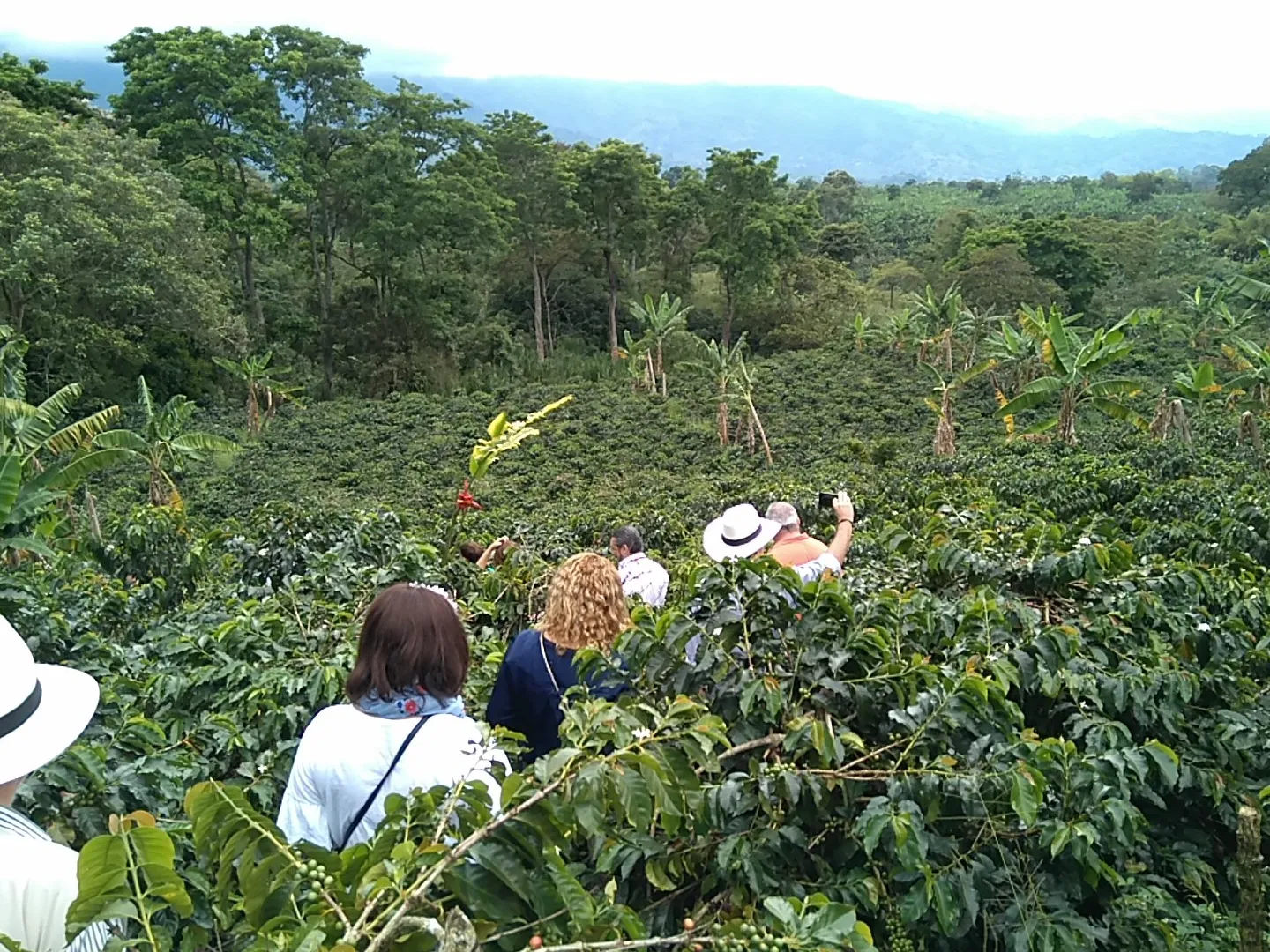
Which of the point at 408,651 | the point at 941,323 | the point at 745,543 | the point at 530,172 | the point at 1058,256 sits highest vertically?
the point at 408,651

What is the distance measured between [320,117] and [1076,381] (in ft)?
70.1

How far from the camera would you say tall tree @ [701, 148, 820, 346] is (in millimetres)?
30844

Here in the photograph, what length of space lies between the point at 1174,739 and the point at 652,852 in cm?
203

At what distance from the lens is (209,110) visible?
25078 millimetres

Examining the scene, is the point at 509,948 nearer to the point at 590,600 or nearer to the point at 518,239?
the point at 590,600

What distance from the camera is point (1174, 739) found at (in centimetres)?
321

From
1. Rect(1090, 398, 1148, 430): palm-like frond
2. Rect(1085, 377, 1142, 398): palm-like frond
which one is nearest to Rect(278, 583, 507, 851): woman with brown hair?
Rect(1085, 377, 1142, 398): palm-like frond

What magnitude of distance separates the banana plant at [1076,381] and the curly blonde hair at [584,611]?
1268cm

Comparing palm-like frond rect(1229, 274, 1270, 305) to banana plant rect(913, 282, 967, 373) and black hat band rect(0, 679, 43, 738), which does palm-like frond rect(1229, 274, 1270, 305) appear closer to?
banana plant rect(913, 282, 967, 373)

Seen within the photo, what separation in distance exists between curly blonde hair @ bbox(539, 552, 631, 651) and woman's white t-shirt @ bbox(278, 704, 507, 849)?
851 millimetres

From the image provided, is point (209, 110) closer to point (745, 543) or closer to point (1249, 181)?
point (745, 543)

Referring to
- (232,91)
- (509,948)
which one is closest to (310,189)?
(232,91)

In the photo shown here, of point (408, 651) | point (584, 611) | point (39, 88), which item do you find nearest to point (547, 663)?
point (584, 611)

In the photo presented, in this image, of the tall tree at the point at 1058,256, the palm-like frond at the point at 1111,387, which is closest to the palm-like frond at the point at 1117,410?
the palm-like frond at the point at 1111,387
